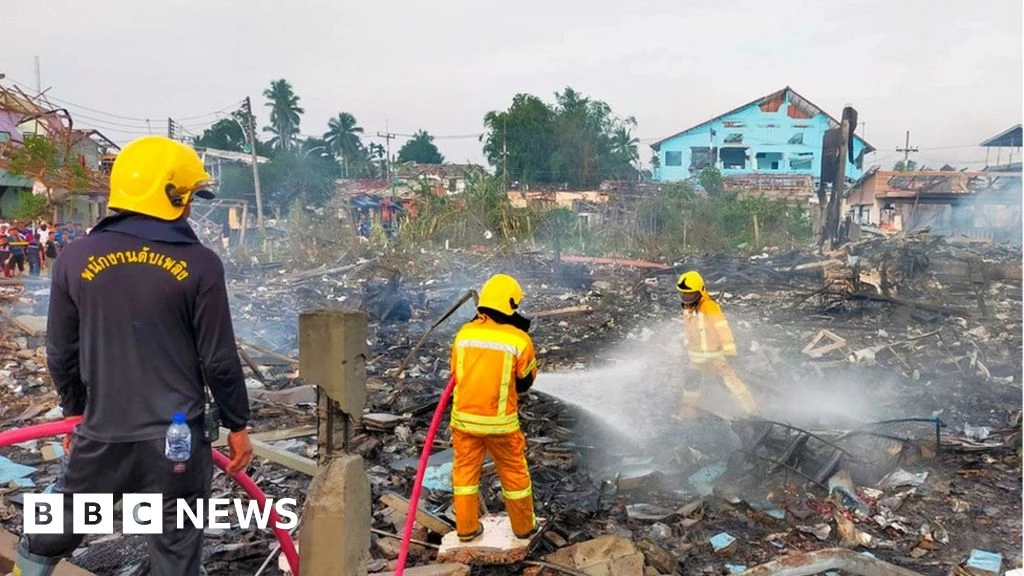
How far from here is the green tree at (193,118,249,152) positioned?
5891 cm

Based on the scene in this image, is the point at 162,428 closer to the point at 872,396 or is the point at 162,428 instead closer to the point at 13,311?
the point at 872,396

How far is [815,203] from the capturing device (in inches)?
1227

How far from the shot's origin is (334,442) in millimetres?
2932

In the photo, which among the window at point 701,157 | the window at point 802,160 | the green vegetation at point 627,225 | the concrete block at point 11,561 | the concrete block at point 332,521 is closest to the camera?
the concrete block at point 332,521

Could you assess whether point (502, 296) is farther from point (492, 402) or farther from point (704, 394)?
point (704, 394)

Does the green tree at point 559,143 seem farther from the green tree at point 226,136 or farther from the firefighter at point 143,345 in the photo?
the firefighter at point 143,345

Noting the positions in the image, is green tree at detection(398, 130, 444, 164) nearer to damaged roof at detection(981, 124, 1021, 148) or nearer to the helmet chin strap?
damaged roof at detection(981, 124, 1021, 148)

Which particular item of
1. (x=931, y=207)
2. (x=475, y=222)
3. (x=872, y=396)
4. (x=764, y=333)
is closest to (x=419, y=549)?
(x=872, y=396)

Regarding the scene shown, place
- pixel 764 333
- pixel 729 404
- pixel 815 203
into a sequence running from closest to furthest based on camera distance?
pixel 729 404 < pixel 764 333 < pixel 815 203

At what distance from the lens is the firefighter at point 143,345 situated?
236 centimetres

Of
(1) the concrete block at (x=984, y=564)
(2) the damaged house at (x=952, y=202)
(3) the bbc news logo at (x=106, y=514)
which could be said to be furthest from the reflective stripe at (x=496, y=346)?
(2) the damaged house at (x=952, y=202)

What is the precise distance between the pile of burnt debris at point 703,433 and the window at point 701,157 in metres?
26.9

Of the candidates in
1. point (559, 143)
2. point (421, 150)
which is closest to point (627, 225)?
point (559, 143)

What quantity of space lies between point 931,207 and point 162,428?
105 ft
